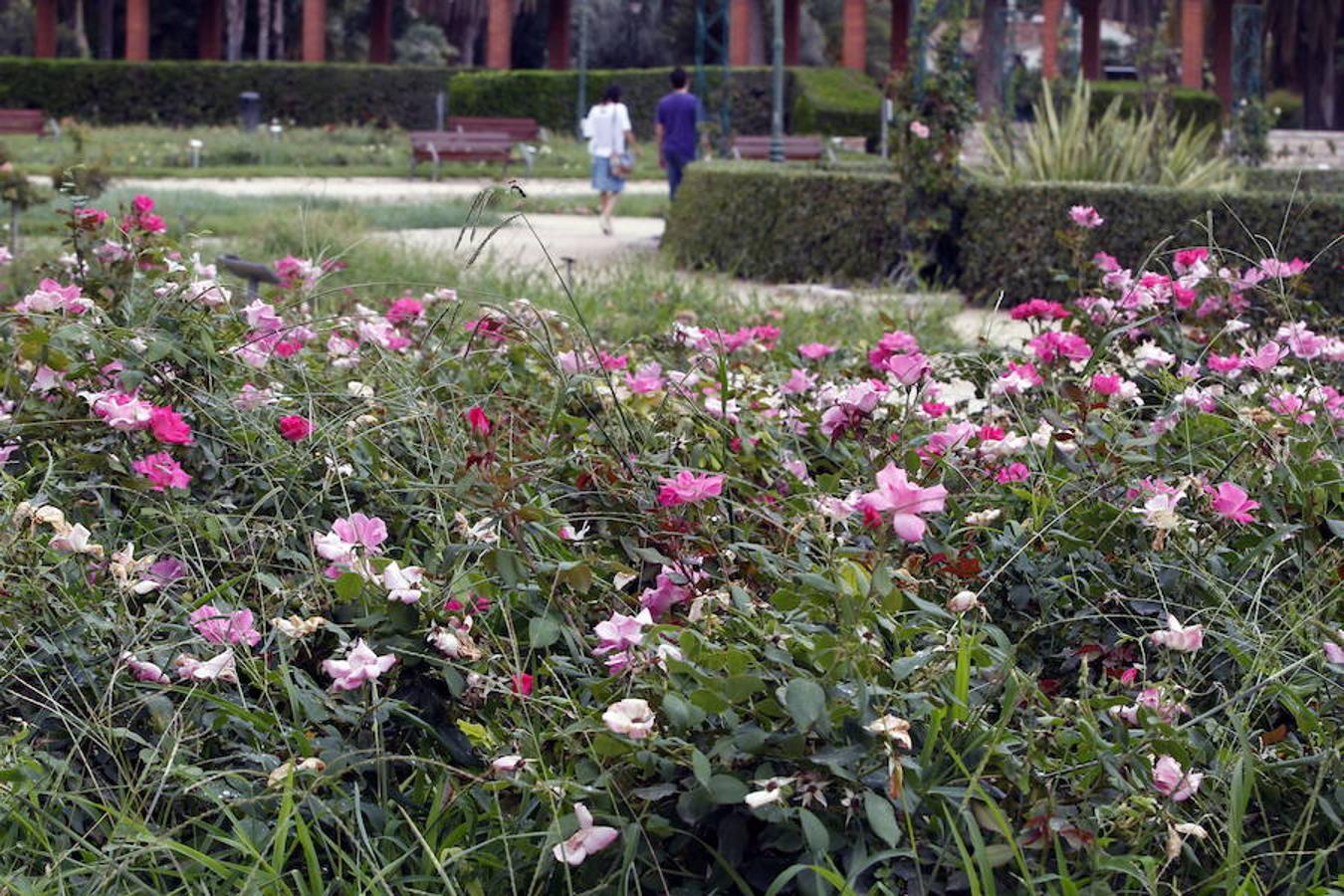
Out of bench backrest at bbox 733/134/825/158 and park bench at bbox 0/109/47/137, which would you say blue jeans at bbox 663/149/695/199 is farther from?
park bench at bbox 0/109/47/137

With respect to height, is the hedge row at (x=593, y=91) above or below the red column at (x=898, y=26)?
below

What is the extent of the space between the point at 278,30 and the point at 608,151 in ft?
121

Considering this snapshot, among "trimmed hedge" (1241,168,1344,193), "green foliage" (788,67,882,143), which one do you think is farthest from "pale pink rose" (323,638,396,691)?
"green foliage" (788,67,882,143)

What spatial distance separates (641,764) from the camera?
1910 mm

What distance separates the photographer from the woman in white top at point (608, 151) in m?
15.8

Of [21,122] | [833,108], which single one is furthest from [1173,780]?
[833,108]

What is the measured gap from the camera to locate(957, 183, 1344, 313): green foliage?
9305 mm

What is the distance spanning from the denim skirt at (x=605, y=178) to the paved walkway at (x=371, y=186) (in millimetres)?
1777

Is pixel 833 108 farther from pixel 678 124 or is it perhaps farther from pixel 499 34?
pixel 678 124

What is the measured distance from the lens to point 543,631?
213 cm

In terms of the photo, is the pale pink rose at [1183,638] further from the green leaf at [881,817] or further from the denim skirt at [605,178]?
the denim skirt at [605,178]

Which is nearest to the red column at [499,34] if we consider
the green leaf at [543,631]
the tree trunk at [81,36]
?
the tree trunk at [81,36]

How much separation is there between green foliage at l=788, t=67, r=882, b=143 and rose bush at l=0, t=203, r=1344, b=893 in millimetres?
27940

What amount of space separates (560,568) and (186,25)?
159 ft
